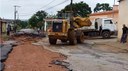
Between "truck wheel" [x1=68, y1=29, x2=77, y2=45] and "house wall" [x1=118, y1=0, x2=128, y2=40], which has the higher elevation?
"house wall" [x1=118, y1=0, x2=128, y2=40]

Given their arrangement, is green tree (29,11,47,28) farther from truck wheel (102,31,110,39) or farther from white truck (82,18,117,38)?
truck wheel (102,31,110,39)

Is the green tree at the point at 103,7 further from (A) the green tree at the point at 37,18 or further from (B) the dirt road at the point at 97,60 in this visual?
(B) the dirt road at the point at 97,60

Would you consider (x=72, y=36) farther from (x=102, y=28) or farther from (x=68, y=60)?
(x=68, y=60)

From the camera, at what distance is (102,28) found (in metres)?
45.7

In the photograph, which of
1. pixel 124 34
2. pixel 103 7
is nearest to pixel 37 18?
pixel 103 7

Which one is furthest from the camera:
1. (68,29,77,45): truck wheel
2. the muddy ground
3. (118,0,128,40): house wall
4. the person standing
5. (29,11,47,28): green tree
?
(29,11,47,28): green tree

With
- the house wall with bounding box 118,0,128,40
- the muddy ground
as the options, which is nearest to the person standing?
the muddy ground

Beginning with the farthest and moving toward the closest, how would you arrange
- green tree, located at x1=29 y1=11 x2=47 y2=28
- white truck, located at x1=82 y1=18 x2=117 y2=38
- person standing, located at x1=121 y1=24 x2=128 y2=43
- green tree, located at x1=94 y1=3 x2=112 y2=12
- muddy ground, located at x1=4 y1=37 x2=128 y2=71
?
green tree, located at x1=29 y1=11 x2=47 y2=28 < green tree, located at x1=94 y1=3 x2=112 y2=12 < white truck, located at x1=82 y1=18 x2=117 y2=38 < person standing, located at x1=121 y1=24 x2=128 y2=43 < muddy ground, located at x1=4 y1=37 x2=128 y2=71

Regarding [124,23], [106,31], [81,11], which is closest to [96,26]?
[106,31]

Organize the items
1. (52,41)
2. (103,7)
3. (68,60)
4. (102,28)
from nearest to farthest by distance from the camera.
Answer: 1. (68,60)
2. (52,41)
3. (102,28)
4. (103,7)

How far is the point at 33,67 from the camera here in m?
14.9

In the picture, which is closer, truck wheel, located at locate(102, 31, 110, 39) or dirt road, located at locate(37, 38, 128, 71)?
dirt road, located at locate(37, 38, 128, 71)

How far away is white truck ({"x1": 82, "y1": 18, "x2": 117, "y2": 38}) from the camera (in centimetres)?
4566

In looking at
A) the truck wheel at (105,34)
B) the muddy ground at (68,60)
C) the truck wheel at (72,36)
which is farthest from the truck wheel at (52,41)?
the truck wheel at (105,34)
